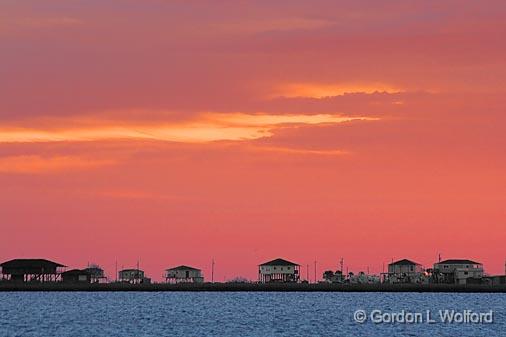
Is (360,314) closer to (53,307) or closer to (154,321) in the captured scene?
(154,321)

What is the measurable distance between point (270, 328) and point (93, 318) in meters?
31.6

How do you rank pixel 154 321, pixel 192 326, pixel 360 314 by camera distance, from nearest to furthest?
1. pixel 192 326
2. pixel 154 321
3. pixel 360 314

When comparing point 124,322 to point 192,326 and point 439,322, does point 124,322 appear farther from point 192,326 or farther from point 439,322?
point 439,322

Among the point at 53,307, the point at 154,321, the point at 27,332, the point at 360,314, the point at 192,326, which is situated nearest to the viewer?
the point at 27,332

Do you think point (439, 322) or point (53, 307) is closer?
point (439, 322)

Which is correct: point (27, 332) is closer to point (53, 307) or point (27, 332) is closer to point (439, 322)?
point (439, 322)

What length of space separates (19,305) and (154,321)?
58.0m

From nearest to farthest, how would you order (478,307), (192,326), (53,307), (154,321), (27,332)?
(27,332)
(192,326)
(154,321)
(53,307)
(478,307)

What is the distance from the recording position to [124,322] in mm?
135375

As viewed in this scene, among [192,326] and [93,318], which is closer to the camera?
[192,326]

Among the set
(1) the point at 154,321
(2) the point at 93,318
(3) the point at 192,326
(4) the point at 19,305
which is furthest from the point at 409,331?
(4) the point at 19,305

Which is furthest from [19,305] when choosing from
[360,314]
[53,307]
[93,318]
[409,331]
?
[409,331]

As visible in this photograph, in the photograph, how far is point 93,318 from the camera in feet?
474

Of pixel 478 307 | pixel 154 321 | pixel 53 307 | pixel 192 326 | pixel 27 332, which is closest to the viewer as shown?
pixel 27 332
